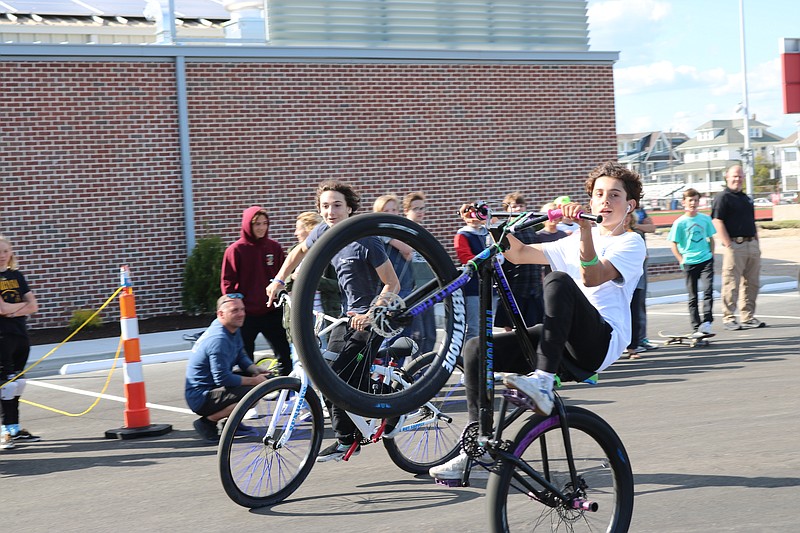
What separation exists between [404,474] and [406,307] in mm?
2376

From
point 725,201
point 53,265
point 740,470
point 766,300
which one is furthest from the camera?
point 766,300

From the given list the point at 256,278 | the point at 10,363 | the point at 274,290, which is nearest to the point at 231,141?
the point at 256,278

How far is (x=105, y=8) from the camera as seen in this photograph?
19.1m

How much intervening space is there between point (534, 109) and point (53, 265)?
32.9 ft

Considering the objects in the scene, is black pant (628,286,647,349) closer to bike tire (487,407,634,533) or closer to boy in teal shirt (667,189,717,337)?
boy in teal shirt (667,189,717,337)

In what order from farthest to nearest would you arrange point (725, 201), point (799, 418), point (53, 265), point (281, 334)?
point (53, 265) < point (725, 201) < point (281, 334) < point (799, 418)

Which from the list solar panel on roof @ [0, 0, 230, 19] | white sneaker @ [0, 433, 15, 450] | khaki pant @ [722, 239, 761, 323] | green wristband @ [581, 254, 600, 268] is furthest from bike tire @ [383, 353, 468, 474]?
solar panel on roof @ [0, 0, 230, 19]

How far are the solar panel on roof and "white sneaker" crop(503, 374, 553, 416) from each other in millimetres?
16177

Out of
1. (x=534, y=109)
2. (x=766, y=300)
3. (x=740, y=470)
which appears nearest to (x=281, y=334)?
(x=740, y=470)

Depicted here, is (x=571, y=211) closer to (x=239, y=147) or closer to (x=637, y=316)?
(x=637, y=316)

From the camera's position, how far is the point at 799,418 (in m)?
7.62

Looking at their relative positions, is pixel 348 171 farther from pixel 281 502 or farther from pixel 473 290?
Answer: pixel 281 502

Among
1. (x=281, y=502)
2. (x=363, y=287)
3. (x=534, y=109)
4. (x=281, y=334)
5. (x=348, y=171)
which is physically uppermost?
(x=534, y=109)

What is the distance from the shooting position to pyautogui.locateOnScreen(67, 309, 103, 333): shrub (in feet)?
50.2
